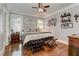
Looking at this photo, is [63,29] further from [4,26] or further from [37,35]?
[4,26]

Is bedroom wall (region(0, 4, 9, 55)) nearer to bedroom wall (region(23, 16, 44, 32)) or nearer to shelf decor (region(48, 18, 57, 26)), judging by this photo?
bedroom wall (region(23, 16, 44, 32))

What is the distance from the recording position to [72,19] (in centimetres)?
192

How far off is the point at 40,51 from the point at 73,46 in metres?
0.61

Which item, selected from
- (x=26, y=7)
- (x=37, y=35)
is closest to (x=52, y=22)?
(x=37, y=35)

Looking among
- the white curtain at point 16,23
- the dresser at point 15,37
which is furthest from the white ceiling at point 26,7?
the dresser at point 15,37

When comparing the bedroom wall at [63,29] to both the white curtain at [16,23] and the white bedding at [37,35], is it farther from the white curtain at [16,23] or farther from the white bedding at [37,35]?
the white curtain at [16,23]

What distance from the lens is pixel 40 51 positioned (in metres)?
1.90

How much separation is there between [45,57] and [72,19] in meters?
0.83

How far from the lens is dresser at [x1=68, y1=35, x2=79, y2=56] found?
1.82m

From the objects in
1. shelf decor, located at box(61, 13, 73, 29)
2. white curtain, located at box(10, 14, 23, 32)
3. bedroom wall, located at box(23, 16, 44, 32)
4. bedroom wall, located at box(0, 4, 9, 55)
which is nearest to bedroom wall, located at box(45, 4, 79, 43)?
shelf decor, located at box(61, 13, 73, 29)

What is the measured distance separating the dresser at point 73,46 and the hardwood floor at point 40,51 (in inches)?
2.9

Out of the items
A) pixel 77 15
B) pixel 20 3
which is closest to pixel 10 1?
pixel 20 3

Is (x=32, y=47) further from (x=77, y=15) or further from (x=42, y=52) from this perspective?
(x=77, y=15)

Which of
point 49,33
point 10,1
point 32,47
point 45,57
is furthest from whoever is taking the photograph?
point 32,47
